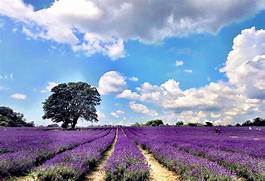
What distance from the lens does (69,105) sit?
57.8 metres

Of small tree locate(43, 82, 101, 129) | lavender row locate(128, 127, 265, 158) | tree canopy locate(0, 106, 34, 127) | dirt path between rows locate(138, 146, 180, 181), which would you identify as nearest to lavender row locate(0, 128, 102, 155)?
dirt path between rows locate(138, 146, 180, 181)

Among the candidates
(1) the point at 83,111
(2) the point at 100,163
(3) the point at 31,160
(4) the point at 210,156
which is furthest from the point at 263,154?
(1) the point at 83,111

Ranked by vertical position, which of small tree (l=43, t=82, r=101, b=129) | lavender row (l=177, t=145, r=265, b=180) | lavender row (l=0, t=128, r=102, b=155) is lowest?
lavender row (l=177, t=145, r=265, b=180)

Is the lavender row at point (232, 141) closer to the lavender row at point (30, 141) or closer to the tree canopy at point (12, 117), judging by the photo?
the lavender row at point (30, 141)

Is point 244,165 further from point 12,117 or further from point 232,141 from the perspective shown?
point 12,117

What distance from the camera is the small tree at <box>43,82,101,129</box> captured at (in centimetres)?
5731

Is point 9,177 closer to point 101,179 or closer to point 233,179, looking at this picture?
point 101,179

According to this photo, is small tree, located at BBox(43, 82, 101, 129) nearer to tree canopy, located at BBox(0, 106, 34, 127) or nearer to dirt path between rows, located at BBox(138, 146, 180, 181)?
tree canopy, located at BBox(0, 106, 34, 127)

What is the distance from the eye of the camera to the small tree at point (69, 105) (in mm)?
57312

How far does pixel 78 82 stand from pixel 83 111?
672cm

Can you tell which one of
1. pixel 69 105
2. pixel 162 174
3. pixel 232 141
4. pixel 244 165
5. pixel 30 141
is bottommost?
pixel 162 174

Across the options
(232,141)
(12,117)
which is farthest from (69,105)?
(232,141)

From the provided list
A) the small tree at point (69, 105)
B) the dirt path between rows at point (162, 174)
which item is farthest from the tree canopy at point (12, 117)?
the dirt path between rows at point (162, 174)

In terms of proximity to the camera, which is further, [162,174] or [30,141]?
[30,141]
